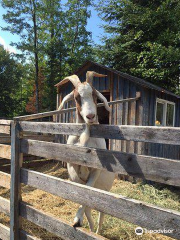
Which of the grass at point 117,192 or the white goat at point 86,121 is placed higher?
the white goat at point 86,121

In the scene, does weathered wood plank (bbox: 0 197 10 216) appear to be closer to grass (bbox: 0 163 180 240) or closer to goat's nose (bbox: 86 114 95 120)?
grass (bbox: 0 163 180 240)

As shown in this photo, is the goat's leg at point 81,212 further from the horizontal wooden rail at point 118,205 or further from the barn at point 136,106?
the barn at point 136,106

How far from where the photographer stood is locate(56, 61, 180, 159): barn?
20.3 feet

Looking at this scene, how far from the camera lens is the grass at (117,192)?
346cm

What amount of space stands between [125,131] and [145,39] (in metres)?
14.5

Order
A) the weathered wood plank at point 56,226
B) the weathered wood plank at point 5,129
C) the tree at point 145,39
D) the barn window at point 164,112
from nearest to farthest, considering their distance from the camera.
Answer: the weathered wood plank at point 56,226 < the weathered wood plank at point 5,129 < the barn window at point 164,112 < the tree at point 145,39

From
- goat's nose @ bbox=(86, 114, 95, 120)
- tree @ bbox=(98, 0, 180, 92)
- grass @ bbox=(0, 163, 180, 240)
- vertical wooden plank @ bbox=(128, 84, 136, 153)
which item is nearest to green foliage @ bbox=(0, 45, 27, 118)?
tree @ bbox=(98, 0, 180, 92)

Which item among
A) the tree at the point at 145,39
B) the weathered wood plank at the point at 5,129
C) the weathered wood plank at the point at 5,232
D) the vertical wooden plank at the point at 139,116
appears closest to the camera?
the weathered wood plank at the point at 5,232

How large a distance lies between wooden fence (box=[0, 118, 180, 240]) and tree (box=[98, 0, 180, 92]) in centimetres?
1197

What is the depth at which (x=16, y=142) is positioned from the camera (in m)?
2.57

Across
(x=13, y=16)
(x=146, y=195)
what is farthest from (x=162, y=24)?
(x=146, y=195)

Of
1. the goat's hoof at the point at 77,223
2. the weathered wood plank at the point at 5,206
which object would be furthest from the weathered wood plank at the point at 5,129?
the goat's hoof at the point at 77,223

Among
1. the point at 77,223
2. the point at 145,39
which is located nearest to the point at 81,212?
the point at 77,223

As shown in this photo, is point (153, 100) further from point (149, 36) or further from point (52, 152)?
point (149, 36)
